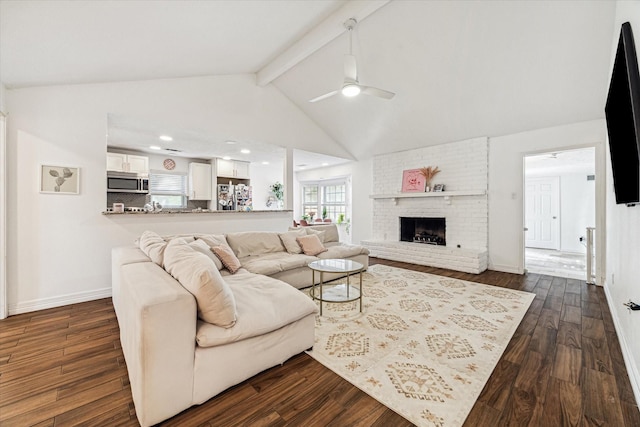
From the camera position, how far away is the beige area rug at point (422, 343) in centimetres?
165

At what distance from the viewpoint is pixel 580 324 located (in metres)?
2.66

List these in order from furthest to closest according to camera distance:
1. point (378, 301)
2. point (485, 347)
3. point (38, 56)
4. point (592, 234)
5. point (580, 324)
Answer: point (592, 234) → point (378, 301) → point (580, 324) → point (38, 56) → point (485, 347)

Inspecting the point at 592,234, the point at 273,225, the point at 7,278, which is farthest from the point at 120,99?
the point at 592,234

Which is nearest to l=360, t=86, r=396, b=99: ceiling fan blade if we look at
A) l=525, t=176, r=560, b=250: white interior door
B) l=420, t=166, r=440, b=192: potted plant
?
l=420, t=166, r=440, b=192: potted plant

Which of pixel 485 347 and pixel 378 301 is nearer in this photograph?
pixel 485 347

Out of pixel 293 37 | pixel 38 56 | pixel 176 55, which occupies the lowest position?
pixel 38 56

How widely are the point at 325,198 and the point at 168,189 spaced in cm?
446

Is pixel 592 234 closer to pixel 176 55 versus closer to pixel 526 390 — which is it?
pixel 526 390

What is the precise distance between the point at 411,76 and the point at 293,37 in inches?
72.4

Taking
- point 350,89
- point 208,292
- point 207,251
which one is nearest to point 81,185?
point 207,251

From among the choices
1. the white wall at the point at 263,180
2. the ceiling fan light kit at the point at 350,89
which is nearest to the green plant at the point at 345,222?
the white wall at the point at 263,180

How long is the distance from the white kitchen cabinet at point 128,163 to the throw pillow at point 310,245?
171 inches

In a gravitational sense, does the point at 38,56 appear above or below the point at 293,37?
below

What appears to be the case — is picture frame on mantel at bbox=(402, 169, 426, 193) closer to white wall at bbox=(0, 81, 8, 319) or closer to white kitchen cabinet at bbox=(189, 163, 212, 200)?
white kitchen cabinet at bbox=(189, 163, 212, 200)
